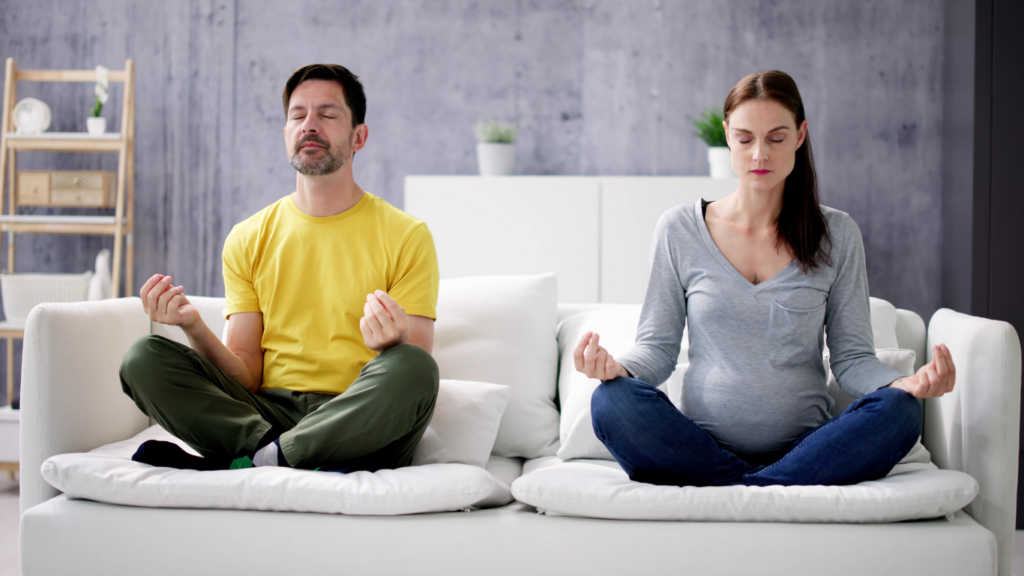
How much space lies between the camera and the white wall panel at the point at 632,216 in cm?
325

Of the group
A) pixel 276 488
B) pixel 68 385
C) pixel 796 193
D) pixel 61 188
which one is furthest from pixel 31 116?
pixel 796 193

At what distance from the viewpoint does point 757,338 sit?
1519 mm

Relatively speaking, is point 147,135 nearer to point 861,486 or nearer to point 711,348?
point 711,348

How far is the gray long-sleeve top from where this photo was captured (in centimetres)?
149

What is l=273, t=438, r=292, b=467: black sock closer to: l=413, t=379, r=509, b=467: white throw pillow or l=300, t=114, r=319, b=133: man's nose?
l=413, t=379, r=509, b=467: white throw pillow

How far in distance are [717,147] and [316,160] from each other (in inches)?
85.2

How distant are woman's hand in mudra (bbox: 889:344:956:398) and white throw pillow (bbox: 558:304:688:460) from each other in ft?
1.67

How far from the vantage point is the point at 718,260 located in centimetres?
158

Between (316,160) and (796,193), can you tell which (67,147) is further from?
(796,193)

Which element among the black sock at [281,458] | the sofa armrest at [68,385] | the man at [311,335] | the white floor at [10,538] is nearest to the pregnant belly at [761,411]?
the man at [311,335]

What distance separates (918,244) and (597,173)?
1557 millimetres

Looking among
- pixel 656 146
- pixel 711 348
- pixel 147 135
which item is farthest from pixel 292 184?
pixel 711 348

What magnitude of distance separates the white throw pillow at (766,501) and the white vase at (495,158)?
2.25 metres

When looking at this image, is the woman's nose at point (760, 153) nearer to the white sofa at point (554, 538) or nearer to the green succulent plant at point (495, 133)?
the white sofa at point (554, 538)
